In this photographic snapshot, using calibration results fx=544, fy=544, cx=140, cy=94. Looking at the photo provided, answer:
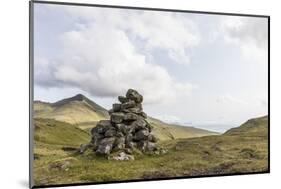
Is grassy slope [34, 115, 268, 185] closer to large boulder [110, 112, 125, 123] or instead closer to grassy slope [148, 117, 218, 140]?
grassy slope [148, 117, 218, 140]

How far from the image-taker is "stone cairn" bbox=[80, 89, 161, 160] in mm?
4359

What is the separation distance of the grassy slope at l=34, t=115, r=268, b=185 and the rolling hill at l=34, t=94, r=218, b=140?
0.39 feet

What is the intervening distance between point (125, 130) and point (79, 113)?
408mm

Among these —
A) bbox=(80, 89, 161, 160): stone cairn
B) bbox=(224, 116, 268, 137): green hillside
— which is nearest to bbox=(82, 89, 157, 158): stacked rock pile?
bbox=(80, 89, 161, 160): stone cairn

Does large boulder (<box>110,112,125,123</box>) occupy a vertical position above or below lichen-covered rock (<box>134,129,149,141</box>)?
above

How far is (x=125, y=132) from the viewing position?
4426 millimetres

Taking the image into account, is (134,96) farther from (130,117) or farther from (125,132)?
(125,132)

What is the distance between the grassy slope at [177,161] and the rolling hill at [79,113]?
0.39 ft

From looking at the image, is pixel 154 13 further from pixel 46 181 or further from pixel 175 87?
pixel 46 181

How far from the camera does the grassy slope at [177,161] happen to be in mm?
4230

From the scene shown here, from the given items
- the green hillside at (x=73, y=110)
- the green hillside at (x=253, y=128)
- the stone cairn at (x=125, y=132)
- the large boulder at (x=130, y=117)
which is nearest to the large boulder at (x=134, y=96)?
the stone cairn at (x=125, y=132)

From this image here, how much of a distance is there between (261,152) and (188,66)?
3.42ft

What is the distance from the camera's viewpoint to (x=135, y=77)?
4.45 m

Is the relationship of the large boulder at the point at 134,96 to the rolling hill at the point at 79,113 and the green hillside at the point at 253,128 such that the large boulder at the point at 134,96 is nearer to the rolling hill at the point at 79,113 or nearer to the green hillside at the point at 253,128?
the rolling hill at the point at 79,113
